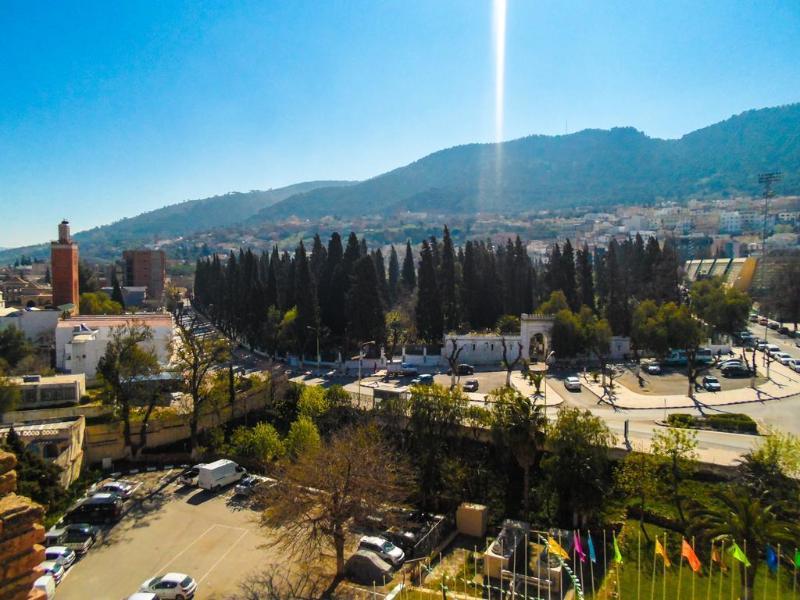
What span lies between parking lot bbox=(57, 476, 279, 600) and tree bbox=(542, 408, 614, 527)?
25.1 feet

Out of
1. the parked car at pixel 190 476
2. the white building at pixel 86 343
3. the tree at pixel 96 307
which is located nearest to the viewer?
the parked car at pixel 190 476

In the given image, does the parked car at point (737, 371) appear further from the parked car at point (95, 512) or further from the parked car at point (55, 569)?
the parked car at point (55, 569)

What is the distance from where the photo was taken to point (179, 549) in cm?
1534

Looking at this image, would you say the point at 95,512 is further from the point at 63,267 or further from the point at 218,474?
the point at 63,267

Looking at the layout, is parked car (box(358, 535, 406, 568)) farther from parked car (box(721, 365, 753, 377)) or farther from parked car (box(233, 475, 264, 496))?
parked car (box(721, 365, 753, 377))

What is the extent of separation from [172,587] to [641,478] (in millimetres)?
11363

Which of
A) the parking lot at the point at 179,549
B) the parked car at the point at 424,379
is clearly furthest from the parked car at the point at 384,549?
the parked car at the point at 424,379

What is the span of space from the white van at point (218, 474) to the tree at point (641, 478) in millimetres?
12072

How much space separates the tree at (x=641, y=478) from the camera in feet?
48.5

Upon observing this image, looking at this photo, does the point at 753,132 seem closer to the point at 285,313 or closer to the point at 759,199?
the point at 759,199

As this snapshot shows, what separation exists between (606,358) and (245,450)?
2252 cm

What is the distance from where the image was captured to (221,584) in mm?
13664

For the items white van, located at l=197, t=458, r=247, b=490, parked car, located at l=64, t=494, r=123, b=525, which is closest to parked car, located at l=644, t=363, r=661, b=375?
white van, located at l=197, t=458, r=247, b=490

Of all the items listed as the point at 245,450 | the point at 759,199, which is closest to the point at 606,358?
the point at 245,450
